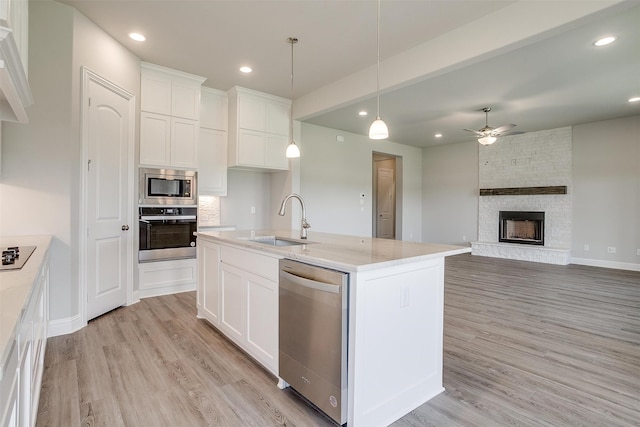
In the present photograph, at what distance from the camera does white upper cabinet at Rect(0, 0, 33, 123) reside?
1082 millimetres

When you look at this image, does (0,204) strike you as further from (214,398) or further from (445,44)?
(445,44)

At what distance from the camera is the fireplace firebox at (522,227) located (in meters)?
7.16

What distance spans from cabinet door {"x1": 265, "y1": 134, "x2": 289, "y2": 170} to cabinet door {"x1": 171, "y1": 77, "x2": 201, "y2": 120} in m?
1.17

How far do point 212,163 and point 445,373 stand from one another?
13.6 feet

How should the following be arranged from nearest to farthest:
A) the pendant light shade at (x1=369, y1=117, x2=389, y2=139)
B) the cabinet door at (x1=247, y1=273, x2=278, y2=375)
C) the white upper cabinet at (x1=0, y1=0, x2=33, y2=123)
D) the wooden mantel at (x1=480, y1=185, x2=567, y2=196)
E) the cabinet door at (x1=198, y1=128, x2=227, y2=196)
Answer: the white upper cabinet at (x1=0, y1=0, x2=33, y2=123) → the cabinet door at (x1=247, y1=273, x2=278, y2=375) → the pendant light shade at (x1=369, y1=117, x2=389, y2=139) → the cabinet door at (x1=198, y1=128, x2=227, y2=196) → the wooden mantel at (x1=480, y1=185, x2=567, y2=196)

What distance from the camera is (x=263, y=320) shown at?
2277 millimetres

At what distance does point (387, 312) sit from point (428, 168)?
317 inches

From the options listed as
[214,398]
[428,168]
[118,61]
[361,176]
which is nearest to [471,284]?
[361,176]

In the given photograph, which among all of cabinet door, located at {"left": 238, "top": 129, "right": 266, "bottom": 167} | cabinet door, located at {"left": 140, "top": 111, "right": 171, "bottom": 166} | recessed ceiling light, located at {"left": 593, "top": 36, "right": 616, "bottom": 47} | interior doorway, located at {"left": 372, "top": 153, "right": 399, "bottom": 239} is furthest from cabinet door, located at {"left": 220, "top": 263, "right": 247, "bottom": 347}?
interior doorway, located at {"left": 372, "top": 153, "right": 399, "bottom": 239}

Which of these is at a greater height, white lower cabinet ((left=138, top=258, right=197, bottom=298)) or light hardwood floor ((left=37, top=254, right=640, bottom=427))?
white lower cabinet ((left=138, top=258, right=197, bottom=298))

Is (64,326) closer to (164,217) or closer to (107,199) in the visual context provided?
(107,199)

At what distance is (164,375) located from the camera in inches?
90.2

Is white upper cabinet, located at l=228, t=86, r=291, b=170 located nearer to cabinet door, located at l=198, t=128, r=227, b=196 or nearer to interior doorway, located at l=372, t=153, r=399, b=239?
cabinet door, located at l=198, t=128, r=227, b=196

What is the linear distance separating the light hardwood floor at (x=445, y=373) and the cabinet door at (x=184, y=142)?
1.86 meters
